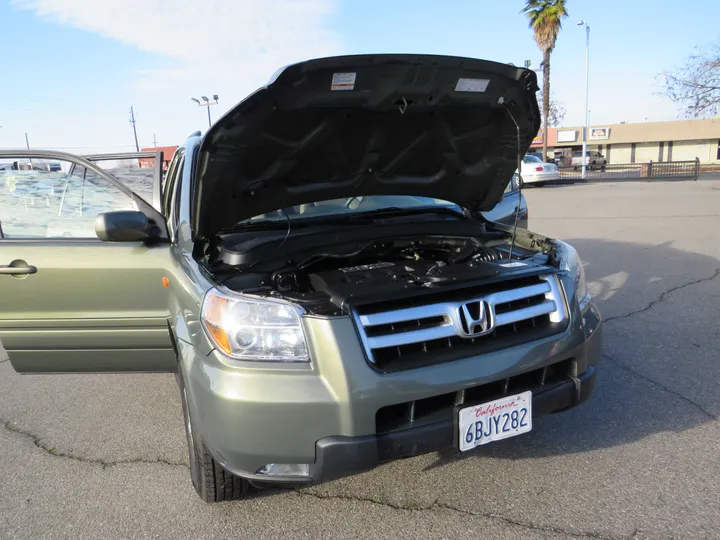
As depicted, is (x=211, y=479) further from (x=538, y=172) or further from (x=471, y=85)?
(x=538, y=172)

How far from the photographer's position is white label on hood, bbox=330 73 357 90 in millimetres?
2375

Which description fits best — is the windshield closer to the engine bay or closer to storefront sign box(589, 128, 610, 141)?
the engine bay

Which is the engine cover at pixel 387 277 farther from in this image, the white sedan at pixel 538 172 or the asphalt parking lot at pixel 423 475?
the white sedan at pixel 538 172

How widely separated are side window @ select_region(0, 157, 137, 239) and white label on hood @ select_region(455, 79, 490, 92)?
2.12 m

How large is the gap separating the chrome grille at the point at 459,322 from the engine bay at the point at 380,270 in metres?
0.07

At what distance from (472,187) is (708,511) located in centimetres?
213

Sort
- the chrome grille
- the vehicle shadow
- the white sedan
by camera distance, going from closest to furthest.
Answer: the chrome grille
the vehicle shadow
the white sedan

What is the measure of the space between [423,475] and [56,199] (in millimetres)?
2843

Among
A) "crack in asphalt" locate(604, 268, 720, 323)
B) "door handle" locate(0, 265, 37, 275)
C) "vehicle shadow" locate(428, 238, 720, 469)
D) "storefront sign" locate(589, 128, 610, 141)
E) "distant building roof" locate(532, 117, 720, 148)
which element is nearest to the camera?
"vehicle shadow" locate(428, 238, 720, 469)

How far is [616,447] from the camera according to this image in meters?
2.80

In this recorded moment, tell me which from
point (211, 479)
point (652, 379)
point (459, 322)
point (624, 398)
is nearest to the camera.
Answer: point (459, 322)

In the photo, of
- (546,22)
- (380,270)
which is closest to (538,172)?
(546,22)

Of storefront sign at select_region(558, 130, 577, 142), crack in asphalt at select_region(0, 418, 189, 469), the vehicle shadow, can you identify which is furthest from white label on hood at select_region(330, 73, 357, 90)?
storefront sign at select_region(558, 130, 577, 142)

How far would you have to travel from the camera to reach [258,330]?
2.06 metres
